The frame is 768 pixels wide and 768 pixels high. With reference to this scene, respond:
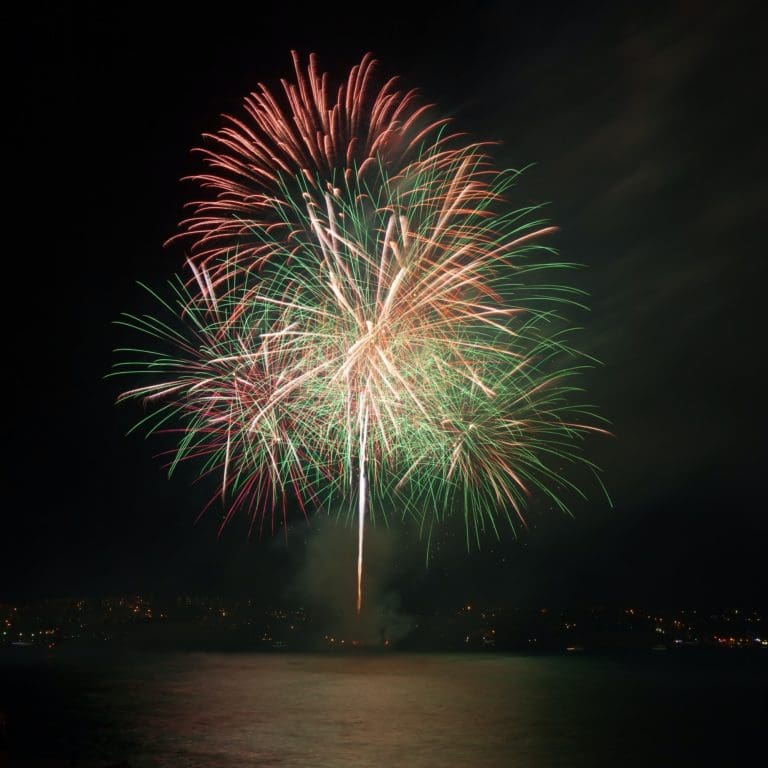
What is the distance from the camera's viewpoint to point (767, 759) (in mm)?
36688

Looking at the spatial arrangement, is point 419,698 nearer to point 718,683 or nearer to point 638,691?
point 638,691

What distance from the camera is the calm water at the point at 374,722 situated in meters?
33.8

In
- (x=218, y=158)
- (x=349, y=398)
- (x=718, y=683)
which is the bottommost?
Answer: (x=718, y=683)

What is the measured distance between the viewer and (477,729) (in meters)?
43.9

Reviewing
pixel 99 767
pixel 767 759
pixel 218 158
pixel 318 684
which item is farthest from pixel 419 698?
pixel 218 158

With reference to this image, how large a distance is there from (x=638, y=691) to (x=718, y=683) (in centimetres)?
2099

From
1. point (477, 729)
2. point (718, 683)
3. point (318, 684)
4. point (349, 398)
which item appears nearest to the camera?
point (349, 398)

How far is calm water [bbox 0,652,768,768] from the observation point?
33.8 m

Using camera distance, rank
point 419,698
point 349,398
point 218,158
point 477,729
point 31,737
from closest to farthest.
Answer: point 218,158 < point 349,398 < point 31,737 < point 477,729 < point 419,698

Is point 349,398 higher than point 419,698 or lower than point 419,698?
higher

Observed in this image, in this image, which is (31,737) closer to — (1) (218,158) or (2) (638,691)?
(1) (218,158)

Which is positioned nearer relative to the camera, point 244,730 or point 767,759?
point 767,759

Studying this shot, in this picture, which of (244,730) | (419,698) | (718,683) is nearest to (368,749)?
(244,730)

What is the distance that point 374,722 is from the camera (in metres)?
45.4
